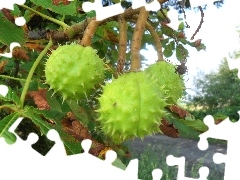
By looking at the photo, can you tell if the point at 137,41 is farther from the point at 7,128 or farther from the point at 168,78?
the point at 7,128

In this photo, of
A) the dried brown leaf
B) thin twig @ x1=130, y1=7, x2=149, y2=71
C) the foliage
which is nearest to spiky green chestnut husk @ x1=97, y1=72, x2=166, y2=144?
thin twig @ x1=130, y1=7, x2=149, y2=71

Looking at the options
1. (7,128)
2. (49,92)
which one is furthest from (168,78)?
(49,92)

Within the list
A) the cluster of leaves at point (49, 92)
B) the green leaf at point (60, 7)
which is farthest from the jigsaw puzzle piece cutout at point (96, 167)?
the green leaf at point (60, 7)

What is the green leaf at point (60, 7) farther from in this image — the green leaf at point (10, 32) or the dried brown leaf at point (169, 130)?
the dried brown leaf at point (169, 130)

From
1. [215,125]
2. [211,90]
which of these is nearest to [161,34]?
[215,125]

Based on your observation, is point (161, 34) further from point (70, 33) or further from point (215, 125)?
point (70, 33)

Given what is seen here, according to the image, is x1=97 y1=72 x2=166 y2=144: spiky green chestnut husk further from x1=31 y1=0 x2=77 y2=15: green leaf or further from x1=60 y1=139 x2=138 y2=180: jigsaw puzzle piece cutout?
x1=31 y1=0 x2=77 y2=15: green leaf

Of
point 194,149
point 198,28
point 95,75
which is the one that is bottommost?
point 95,75
